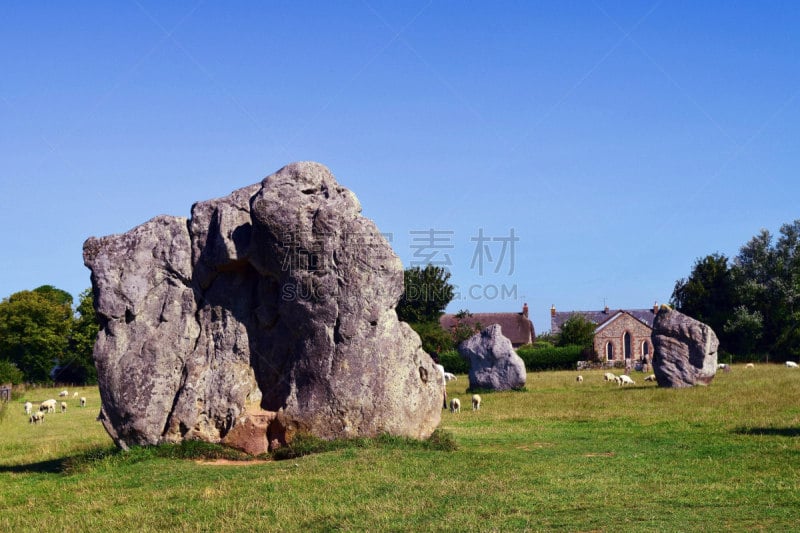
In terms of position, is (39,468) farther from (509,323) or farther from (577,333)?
(509,323)

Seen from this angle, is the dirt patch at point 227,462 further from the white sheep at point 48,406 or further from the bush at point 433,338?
the bush at point 433,338

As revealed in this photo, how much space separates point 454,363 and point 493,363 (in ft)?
86.6

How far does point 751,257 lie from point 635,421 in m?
56.0

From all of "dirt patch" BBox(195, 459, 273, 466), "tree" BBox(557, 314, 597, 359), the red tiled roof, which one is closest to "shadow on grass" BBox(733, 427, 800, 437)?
"dirt patch" BBox(195, 459, 273, 466)

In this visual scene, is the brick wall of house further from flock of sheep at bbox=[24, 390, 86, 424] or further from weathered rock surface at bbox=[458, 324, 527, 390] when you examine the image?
flock of sheep at bbox=[24, 390, 86, 424]

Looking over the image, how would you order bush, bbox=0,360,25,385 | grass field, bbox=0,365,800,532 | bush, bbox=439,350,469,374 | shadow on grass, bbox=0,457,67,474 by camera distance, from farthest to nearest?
bush, bbox=439,350,469,374, bush, bbox=0,360,25,385, shadow on grass, bbox=0,457,67,474, grass field, bbox=0,365,800,532

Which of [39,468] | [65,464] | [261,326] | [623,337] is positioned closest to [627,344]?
[623,337]

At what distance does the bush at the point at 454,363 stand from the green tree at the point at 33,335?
3304 cm

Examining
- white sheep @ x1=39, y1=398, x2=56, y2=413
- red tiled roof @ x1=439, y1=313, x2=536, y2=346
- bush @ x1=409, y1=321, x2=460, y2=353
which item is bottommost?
white sheep @ x1=39, y1=398, x2=56, y2=413

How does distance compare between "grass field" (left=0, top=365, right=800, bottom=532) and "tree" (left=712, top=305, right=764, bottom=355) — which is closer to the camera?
"grass field" (left=0, top=365, right=800, bottom=532)

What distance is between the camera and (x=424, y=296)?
251ft

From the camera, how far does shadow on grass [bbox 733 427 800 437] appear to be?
58.7ft

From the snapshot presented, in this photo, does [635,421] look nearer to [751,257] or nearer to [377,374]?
[377,374]

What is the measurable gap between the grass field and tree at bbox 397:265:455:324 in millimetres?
54286
